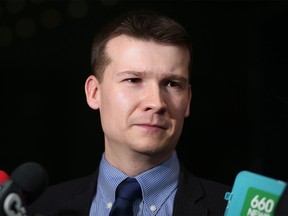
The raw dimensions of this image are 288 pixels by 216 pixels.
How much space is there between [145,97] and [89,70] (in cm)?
250

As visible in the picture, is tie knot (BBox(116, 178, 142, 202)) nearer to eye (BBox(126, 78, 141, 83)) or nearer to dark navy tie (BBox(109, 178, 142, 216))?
dark navy tie (BBox(109, 178, 142, 216))

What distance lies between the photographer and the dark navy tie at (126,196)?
165 centimetres

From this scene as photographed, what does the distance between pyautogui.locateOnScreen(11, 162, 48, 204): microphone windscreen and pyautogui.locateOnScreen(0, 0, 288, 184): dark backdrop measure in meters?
2.80

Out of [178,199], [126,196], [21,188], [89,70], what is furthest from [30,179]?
[89,70]

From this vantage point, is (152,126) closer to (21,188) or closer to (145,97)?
(145,97)

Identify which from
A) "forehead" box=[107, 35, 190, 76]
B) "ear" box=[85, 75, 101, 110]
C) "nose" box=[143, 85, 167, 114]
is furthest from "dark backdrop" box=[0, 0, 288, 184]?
"nose" box=[143, 85, 167, 114]

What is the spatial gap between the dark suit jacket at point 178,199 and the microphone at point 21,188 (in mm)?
406

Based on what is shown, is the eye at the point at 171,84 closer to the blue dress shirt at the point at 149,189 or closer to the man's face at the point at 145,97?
the man's face at the point at 145,97

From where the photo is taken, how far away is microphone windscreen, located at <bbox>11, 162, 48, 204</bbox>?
1.26 m

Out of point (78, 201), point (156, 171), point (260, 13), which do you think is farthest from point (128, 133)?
point (260, 13)

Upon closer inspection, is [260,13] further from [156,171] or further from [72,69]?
[156,171]

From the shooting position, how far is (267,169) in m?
3.92

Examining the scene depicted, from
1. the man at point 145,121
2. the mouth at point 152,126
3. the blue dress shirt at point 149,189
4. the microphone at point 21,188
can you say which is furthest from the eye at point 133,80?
the microphone at point 21,188

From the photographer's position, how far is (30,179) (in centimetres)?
129
